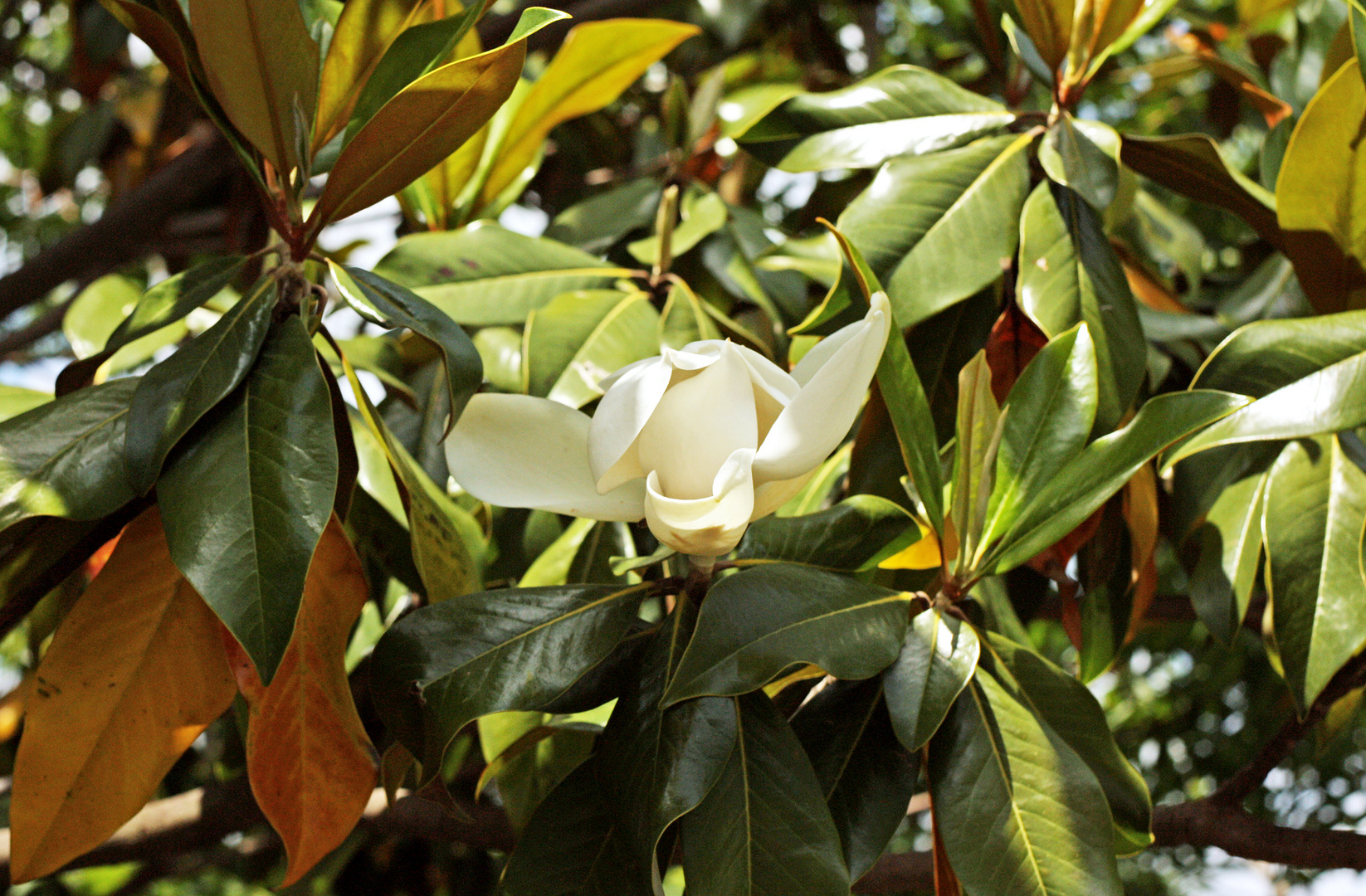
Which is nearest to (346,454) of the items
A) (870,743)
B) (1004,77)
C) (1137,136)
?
(870,743)

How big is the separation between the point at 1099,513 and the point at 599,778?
0.54 m

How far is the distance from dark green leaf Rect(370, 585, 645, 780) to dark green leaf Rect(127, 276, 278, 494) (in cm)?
19

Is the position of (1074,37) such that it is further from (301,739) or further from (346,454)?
(301,739)

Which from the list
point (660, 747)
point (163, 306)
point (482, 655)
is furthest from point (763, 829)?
point (163, 306)

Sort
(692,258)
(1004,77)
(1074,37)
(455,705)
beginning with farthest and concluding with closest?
(1004,77) < (692,258) < (1074,37) < (455,705)

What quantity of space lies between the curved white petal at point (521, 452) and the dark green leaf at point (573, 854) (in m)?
0.20

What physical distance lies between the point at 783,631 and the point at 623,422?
0.54 feet

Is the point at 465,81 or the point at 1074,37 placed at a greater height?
the point at 465,81

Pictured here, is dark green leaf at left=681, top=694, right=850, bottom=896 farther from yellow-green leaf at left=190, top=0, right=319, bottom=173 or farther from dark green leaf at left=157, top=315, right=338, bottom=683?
yellow-green leaf at left=190, top=0, right=319, bottom=173

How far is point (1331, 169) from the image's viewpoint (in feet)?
3.03

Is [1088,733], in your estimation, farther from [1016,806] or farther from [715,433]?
[715,433]

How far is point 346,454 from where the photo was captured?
79 centimetres

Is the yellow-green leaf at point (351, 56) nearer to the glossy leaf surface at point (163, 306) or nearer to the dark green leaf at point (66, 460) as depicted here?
the glossy leaf surface at point (163, 306)

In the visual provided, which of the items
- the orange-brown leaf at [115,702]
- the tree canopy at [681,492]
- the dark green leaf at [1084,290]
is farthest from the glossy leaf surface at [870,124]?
the orange-brown leaf at [115,702]
